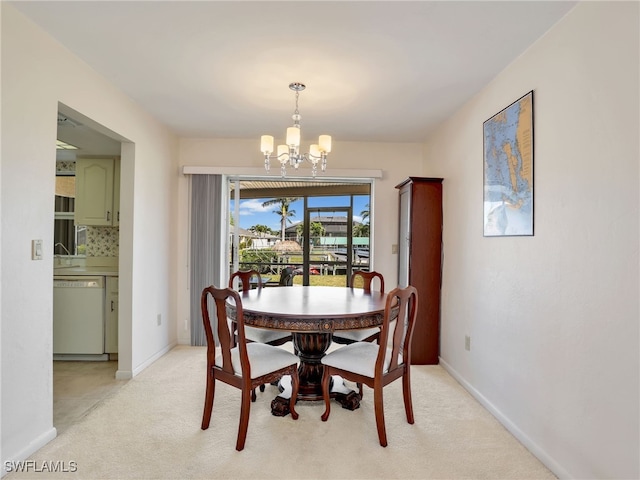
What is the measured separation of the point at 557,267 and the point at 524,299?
365mm

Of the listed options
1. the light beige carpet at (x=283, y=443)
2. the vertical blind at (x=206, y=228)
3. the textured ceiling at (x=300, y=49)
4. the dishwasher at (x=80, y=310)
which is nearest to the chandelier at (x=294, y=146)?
the textured ceiling at (x=300, y=49)

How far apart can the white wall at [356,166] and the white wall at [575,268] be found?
1.63 m

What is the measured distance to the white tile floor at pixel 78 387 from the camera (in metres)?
2.47

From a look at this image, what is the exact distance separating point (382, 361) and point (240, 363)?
83cm

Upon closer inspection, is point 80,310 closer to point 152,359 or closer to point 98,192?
point 152,359

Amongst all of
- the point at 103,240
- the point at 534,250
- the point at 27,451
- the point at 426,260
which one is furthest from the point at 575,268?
the point at 103,240

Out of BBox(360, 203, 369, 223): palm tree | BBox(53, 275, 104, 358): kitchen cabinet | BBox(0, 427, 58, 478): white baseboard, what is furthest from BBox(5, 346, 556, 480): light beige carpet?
BBox(360, 203, 369, 223): palm tree

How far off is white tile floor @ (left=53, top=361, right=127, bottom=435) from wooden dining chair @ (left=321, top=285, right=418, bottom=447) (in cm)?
168

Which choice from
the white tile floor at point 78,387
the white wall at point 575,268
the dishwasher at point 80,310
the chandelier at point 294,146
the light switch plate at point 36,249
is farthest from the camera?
the dishwasher at point 80,310

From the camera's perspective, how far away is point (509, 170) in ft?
Answer: 7.86

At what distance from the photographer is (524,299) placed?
221 cm

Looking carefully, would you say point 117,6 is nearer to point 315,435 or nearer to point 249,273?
point 249,273

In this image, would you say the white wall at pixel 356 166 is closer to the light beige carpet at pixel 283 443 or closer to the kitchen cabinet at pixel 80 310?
the kitchen cabinet at pixel 80 310

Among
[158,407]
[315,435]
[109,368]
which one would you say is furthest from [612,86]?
[109,368]
